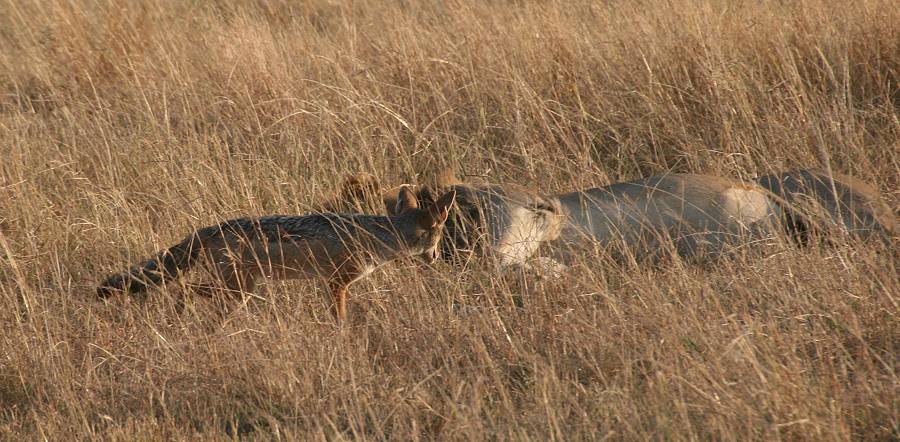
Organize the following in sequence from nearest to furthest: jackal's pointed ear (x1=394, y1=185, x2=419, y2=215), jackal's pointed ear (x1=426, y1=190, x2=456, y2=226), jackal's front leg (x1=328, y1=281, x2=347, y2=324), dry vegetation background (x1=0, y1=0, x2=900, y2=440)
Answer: dry vegetation background (x1=0, y1=0, x2=900, y2=440) < jackal's front leg (x1=328, y1=281, x2=347, y2=324) < jackal's pointed ear (x1=426, y1=190, x2=456, y2=226) < jackal's pointed ear (x1=394, y1=185, x2=419, y2=215)

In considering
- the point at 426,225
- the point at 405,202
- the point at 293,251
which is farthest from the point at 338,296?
the point at 405,202

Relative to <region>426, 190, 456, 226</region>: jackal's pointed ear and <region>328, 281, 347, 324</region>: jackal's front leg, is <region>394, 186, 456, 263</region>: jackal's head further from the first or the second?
<region>328, 281, 347, 324</region>: jackal's front leg

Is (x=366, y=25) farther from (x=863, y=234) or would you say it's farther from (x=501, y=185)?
(x=863, y=234)

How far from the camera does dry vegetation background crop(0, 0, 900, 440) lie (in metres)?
3.58

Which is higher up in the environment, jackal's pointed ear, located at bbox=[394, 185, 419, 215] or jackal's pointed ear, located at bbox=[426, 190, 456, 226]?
jackal's pointed ear, located at bbox=[426, 190, 456, 226]

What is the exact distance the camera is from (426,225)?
186 inches

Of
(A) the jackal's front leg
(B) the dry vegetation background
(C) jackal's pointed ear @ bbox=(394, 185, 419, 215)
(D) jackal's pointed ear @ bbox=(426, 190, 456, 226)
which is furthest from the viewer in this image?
(C) jackal's pointed ear @ bbox=(394, 185, 419, 215)

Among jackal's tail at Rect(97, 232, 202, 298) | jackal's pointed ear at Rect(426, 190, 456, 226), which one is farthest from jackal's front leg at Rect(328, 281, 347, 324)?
jackal's tail at Rect(97, 232, 202, 298)

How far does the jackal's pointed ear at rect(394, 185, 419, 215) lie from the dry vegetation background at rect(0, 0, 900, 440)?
13.8 inches

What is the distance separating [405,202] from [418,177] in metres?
1.25

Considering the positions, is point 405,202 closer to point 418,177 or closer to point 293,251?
point 293,251

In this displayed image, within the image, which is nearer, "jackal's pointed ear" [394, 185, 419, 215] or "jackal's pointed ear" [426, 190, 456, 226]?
"jackal's pointed ear" [426, 190, 456, 226]

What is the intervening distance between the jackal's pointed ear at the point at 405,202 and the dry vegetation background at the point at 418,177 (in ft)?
1.15

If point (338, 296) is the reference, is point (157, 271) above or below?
above
